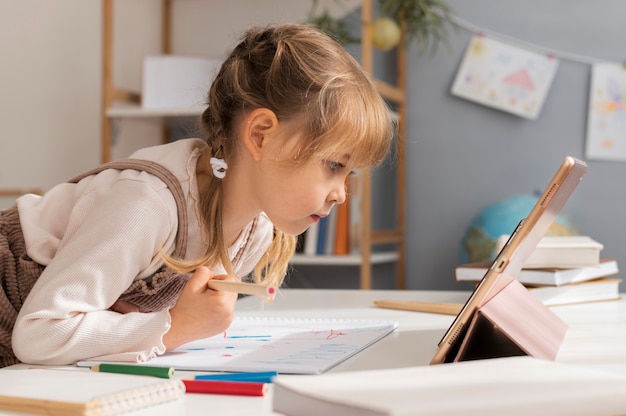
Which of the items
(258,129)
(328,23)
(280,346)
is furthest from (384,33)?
(280,346)

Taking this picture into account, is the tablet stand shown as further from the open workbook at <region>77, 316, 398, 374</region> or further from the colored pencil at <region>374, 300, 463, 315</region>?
the colored pencil at <region>374, 300, 463, 315</region>

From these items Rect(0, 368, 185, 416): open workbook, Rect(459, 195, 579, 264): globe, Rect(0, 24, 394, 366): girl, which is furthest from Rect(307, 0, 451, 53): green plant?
Rect(0, 368, 185, 416): open workbook

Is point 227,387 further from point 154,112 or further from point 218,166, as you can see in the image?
point 154,112

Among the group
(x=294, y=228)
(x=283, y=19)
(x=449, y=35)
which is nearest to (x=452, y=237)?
(x=449, y=35)

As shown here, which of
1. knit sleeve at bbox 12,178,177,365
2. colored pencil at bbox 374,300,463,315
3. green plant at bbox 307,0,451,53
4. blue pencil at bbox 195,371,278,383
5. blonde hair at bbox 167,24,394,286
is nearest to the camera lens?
blue pencil at bbox 195,371,278,383

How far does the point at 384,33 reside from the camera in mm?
2570

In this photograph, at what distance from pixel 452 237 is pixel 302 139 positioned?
204 cm

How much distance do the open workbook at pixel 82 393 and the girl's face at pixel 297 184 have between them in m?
0.31

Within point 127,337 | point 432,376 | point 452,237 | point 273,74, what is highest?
point 273,74

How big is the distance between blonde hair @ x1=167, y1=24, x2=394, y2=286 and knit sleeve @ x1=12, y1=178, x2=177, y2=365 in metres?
0.06

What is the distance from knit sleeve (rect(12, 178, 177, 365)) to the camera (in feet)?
2.44

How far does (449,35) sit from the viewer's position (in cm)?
285

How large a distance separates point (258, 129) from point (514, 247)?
363mm

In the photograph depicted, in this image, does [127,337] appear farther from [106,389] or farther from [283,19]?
[283,19]
